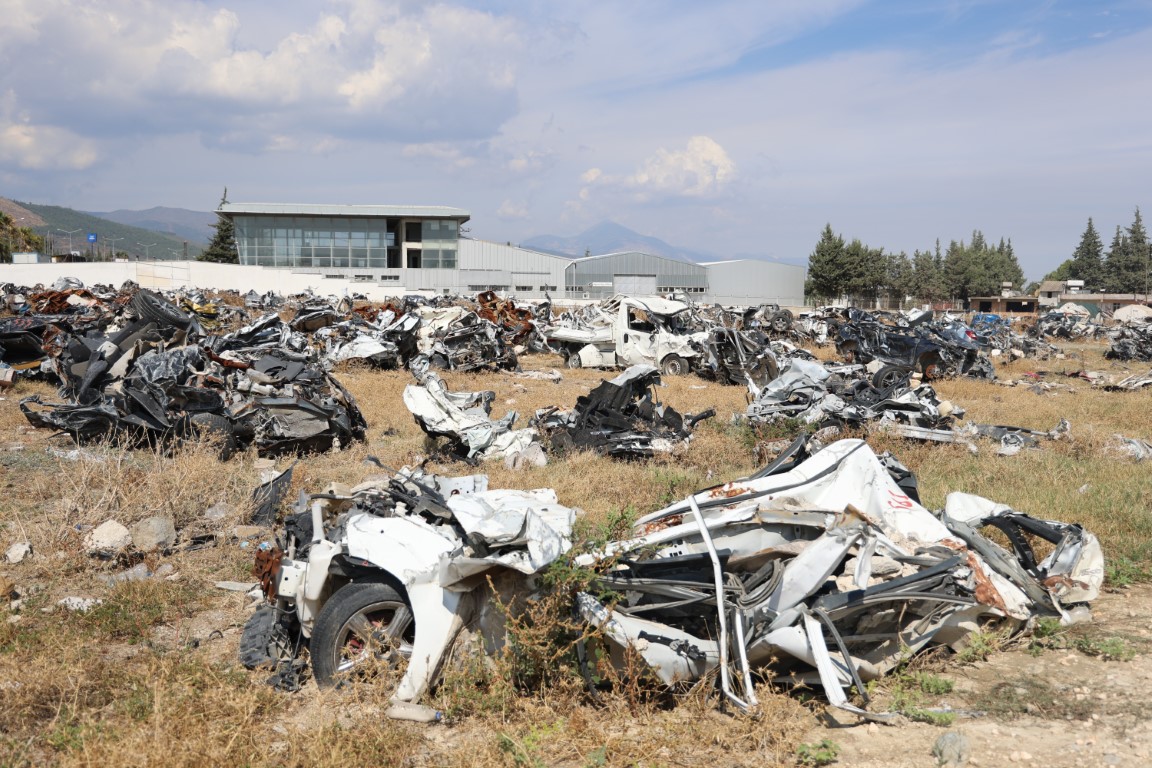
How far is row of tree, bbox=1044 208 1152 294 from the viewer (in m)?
83.3

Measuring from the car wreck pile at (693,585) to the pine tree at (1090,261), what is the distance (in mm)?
103615

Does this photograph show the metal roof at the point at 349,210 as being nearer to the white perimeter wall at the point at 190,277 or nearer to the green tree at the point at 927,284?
the white perimeter wall at the point at 190,277

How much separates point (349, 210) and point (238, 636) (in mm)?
56264

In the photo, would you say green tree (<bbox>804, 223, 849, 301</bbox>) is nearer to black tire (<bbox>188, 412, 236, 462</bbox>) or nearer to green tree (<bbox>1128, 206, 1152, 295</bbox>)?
green tree (<bbox>1128, 206, 1152, 295</bbox>)

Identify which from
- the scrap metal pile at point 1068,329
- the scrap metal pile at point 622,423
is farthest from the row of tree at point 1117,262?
the scrap metal pile at point 622,423

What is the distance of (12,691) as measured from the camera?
386cm

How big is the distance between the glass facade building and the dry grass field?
49.6 metres

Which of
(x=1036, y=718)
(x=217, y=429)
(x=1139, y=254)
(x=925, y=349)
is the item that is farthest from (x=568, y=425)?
(x=1139, y=254)

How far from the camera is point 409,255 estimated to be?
6012 cm

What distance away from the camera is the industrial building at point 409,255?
56.8 metres

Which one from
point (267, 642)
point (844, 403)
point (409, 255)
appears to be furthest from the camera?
point (409, 255)

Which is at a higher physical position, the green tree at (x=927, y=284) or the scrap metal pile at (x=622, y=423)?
the green tree at (x=927, y=284)

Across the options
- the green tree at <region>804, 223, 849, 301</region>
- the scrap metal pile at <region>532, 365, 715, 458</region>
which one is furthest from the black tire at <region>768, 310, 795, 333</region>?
the green tree at <region>804, 223, 849, 301</region>

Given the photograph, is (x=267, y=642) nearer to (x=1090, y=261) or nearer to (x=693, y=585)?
(x=693, y=585)
